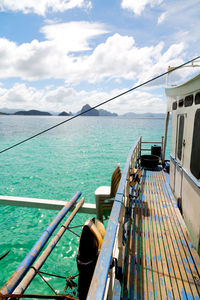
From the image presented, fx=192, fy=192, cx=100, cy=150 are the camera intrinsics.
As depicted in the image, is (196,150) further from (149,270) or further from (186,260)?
Answer: (149,270)

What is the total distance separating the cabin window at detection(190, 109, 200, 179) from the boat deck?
150cm

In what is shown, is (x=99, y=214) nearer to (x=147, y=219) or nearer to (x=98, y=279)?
(x=147, y=219)

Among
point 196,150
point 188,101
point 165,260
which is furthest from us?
point 188,101

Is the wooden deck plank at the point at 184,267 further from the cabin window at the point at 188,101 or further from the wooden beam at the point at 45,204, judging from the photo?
the cabin window at the point at 188,101

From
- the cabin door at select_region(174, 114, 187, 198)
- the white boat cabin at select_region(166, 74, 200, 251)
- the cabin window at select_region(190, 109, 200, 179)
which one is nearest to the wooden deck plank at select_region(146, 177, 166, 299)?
the white boat cabin at select_region(166, 74, 200, 251)

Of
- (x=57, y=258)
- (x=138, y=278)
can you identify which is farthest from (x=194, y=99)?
(x=57, y=258)

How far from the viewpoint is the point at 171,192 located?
6.59 meters

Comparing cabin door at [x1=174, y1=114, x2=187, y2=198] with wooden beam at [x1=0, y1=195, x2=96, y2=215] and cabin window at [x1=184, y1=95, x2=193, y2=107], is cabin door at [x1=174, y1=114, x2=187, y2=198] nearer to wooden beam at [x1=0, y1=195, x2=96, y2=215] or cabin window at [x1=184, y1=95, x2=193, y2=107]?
cabin window at [x1=184, y1=95, x2=193, y2=107]

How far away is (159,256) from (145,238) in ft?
1.79

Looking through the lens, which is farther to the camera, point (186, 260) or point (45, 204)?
point (45, 204)

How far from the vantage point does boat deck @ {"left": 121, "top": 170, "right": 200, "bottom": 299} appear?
9.75 ft

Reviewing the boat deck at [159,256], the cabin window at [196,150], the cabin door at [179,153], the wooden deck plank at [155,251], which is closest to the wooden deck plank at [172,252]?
the boat deck at [159,256]

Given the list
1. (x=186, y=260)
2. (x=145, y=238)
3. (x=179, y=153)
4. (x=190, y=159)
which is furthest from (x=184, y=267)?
(x=179, y=153)

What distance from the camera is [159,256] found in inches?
144
